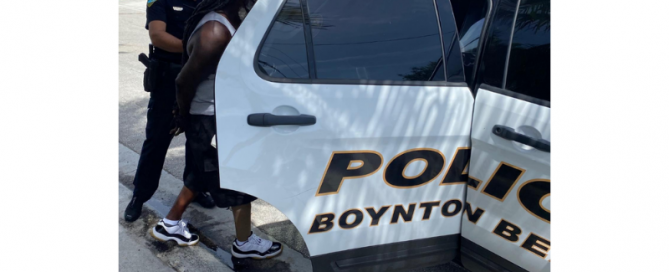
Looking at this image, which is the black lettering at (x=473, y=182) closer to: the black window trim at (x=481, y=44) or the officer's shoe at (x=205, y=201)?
the black window trim at (x=481, y=44)

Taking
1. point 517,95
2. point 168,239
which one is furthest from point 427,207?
point 168,239


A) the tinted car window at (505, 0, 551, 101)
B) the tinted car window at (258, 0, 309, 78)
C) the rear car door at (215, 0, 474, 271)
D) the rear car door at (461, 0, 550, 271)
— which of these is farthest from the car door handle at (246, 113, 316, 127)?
the tinted car window at (505, 0, 551, 101)

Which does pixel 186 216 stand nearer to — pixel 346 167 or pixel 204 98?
pixel 204 98

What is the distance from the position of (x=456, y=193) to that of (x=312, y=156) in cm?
65

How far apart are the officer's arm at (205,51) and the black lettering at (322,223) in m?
0.87

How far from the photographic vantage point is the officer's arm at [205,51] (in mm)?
2422

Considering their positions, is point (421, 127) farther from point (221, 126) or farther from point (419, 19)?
point (221, 126)

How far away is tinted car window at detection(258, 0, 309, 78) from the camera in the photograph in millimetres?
Result: 2053

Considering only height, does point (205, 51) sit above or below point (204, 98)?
above

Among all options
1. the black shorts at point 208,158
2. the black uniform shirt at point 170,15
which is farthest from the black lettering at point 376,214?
the black uniform shirt at point 170,15

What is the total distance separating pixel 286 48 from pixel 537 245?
3.98 ft

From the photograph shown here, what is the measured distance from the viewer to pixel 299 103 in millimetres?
2047

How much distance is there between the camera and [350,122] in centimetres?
208

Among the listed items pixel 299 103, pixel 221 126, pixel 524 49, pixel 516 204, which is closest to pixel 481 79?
pixel 524 49
